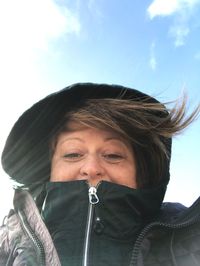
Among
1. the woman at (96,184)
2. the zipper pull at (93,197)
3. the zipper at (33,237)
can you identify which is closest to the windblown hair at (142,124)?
the woman at (96,184)

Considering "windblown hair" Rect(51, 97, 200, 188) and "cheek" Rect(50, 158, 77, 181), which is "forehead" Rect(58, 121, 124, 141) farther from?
"cheek" Rect(50, 158, 77, 181)

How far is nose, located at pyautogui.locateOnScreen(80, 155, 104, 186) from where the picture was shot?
6.53 feet

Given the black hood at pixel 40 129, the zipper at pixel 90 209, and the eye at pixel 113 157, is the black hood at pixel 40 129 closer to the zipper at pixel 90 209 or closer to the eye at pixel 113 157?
the eye at pixel 113 157

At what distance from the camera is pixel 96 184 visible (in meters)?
1.97

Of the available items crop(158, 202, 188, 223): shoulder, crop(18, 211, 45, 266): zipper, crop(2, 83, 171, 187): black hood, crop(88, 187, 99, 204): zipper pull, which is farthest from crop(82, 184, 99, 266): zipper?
crop(2, 83, 171, 187): black hood

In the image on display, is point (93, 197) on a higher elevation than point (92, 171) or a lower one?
lower

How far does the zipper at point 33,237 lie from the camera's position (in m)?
1.77

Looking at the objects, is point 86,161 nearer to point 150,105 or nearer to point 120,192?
point 120,192

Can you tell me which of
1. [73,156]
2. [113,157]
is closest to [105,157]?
[113,157]

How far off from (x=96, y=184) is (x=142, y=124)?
0.49 m

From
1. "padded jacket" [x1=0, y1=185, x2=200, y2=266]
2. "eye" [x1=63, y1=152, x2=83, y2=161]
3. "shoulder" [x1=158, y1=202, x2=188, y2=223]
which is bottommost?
"padded jacket" [x1=0, y1=185, x2=200, y2=266]

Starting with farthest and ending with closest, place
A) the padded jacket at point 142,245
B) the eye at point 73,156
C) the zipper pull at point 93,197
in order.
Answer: the eye at point 73,156
the zipper pull at point 93,197
the padded jacket at point 142,245

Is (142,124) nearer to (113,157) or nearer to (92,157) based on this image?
(113,157)

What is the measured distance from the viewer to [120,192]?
196cm
